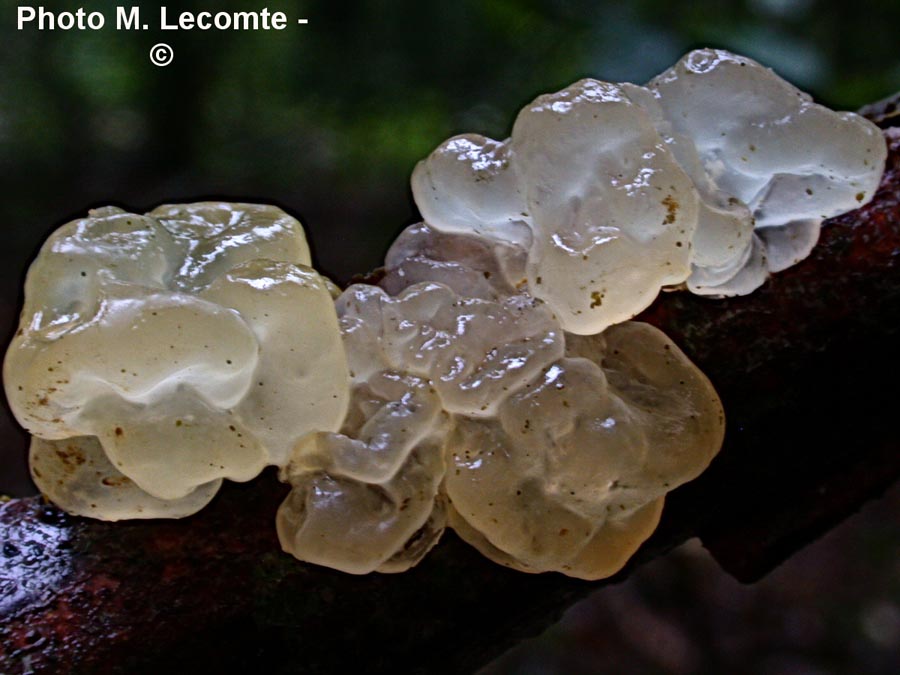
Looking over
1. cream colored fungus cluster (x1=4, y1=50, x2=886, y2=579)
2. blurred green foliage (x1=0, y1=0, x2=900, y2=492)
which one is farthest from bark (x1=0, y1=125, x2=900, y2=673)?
blurred green foliage (x1=0, y1=0, x2=900, y2=492)

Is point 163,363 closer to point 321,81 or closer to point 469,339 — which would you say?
point 469,339

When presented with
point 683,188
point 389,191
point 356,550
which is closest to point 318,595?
point 356,550

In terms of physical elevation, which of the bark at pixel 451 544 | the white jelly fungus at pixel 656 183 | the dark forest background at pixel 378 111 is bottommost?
the dark forest background at pixel 378 111

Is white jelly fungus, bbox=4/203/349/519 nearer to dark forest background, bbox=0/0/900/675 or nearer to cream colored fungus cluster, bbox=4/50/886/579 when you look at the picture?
cream colored fungus cluster, bbox=4/50/886/579

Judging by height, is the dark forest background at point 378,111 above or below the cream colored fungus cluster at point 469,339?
below

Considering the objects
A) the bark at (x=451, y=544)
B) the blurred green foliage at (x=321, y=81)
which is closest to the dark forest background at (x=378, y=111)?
the blurred green foliage at (x=321, y=81)

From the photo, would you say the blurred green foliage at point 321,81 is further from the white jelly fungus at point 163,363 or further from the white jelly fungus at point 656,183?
the white jelly fungus at point 163,363

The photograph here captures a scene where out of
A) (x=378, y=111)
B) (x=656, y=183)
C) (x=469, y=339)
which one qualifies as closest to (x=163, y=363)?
(x=469, y=339)
